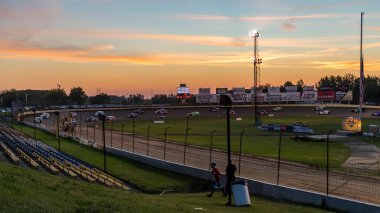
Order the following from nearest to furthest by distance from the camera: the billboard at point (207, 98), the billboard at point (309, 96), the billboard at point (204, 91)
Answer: the billboard at point (309, 96) < the billboard at point (207, 98) < the billboard at point (204, 91)

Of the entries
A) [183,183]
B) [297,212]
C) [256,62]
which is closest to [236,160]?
[183,183]

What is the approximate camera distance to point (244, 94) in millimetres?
194250

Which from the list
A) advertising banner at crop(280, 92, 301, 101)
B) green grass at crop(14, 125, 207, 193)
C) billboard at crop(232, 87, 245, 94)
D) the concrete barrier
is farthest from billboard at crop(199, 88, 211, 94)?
the concrete barrier

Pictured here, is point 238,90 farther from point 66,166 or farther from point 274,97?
point 66,166

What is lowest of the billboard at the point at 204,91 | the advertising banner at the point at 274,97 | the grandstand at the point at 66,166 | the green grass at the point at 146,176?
the green grass at the point at 146,176

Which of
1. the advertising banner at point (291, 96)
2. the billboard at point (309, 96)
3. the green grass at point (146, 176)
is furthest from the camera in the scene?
the advertising banner at point (291, 96)

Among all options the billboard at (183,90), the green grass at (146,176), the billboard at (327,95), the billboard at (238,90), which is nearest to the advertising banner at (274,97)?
the billboard at (238,90)

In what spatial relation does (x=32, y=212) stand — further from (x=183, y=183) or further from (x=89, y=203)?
(x=183, y=183)

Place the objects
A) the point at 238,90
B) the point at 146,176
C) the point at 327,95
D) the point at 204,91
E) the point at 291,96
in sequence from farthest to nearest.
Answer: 1. the point at 204,91
2. the point at 238,90
3. the point at 291,96
4. the point at 327,95
5. the point at 146,176

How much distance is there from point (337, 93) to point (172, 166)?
15639 centimetres

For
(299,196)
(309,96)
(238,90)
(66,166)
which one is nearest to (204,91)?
(238,90)

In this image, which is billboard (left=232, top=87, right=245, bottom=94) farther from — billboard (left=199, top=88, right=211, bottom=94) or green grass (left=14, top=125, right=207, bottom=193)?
green grass (left=14, top=125, right=207, bottom=193)

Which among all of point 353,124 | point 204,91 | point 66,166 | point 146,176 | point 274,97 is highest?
point 204,91

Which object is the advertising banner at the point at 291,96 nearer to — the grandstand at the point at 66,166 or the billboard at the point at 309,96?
the billboard at the point at 309,96
